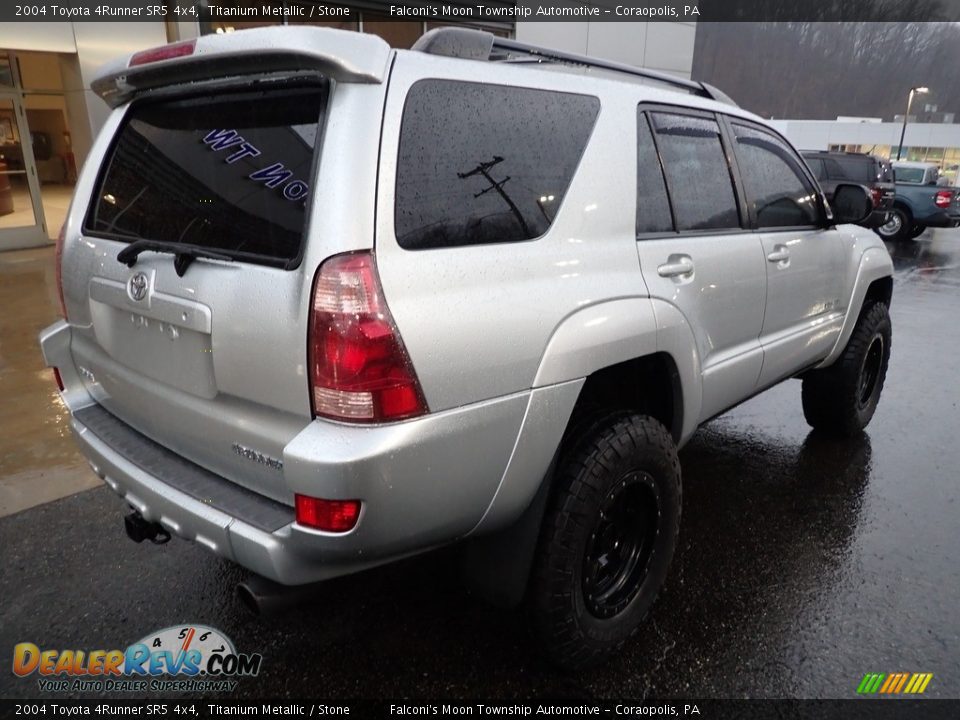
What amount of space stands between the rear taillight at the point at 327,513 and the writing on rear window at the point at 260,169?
A: 2.48ft

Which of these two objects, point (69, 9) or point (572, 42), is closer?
point (69, 9)

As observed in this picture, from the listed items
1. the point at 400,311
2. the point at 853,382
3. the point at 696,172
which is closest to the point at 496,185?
the point at 400,311

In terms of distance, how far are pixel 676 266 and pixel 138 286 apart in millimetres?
1750

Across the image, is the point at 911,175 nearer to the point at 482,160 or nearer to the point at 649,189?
the point at 649,189

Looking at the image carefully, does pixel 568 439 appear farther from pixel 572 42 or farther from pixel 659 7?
pixel 659 7

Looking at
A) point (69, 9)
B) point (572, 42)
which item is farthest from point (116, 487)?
point (572, 42)

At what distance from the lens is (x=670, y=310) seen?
2320mm

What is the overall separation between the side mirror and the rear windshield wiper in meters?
3.09

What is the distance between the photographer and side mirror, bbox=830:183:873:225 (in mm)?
3453

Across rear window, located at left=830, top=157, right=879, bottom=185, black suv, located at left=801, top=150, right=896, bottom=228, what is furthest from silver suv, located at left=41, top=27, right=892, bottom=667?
rear window, located at left=830, top=157, right=879, bottom=185

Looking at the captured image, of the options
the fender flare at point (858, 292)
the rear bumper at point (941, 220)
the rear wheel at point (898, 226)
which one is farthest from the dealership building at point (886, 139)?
the fender flare at point (858, 292)

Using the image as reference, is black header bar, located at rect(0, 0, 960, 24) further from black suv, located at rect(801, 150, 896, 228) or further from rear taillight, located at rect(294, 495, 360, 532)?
rear taillight, located at rect(294, 495, 360, 532)

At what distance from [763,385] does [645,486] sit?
123 centimetres

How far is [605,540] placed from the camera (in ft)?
7.57
